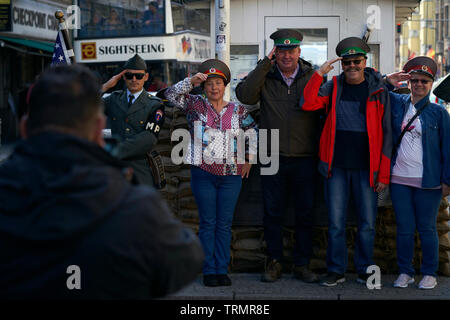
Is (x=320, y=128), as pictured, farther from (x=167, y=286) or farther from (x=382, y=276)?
(x=167, y=286)

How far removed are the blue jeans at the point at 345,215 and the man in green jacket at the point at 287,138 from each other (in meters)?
0.20

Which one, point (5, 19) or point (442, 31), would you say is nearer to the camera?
point (5, 19)

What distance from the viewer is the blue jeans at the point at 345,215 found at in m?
5.69

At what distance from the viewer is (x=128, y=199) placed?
5.89 ft

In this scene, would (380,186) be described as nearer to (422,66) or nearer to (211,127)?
(422,66)

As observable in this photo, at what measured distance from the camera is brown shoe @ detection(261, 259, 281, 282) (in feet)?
19.2

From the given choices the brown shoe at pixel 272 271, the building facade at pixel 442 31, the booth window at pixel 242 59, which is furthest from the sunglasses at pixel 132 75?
the building facade at pixel 442 31

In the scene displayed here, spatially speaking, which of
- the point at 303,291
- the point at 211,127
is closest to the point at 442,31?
the point at 211,127

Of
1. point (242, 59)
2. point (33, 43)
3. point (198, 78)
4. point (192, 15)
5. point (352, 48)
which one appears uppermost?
point (33, 43)

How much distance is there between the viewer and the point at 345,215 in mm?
5785

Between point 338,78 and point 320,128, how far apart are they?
0.45m

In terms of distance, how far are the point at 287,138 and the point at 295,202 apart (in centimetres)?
57

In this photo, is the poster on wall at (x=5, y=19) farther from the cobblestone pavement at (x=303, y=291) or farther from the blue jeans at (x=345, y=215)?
the blue jeans at (x=345, y=215)
